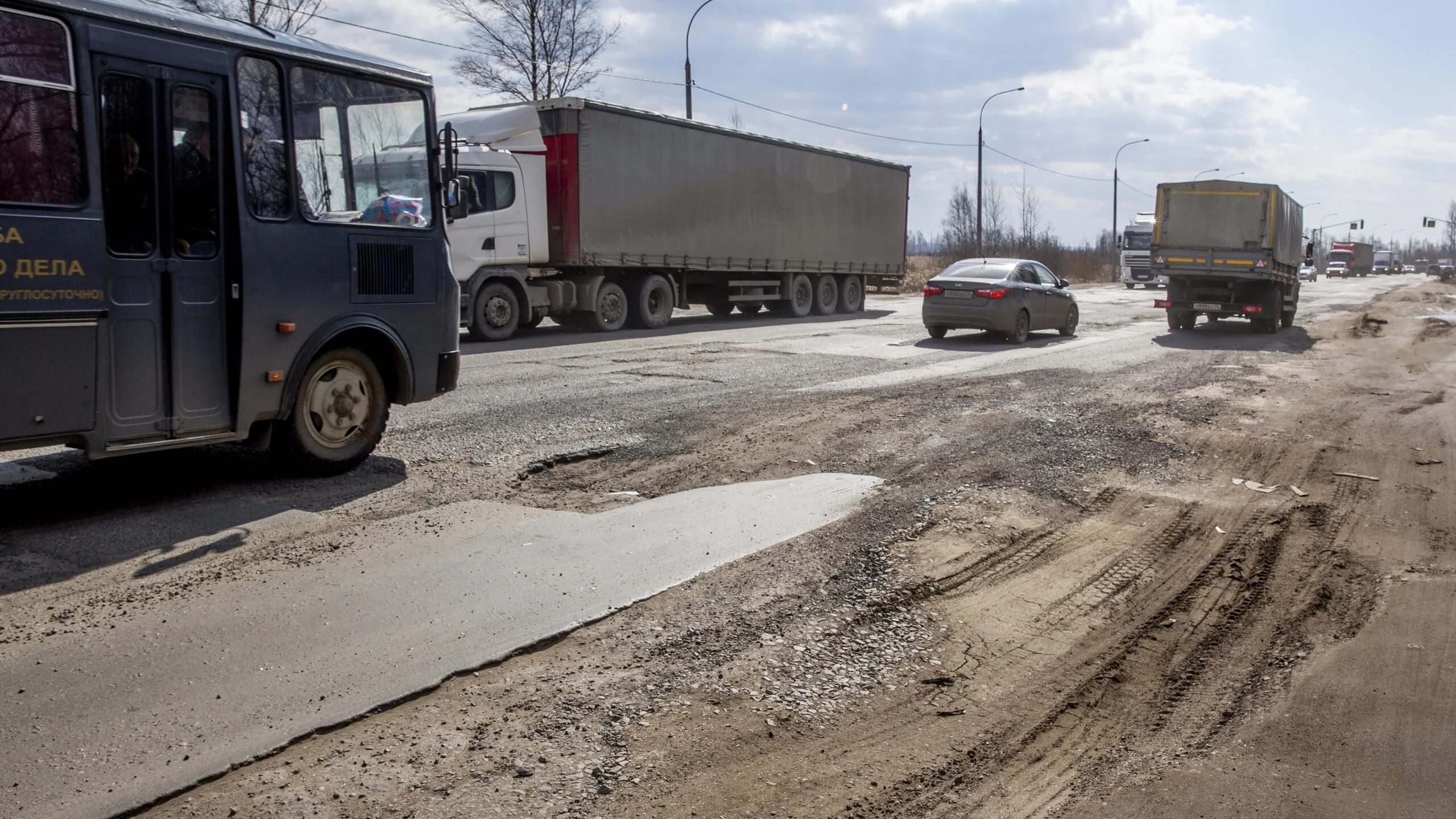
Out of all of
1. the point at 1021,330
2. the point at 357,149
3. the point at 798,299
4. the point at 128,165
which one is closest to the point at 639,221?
the point at 798,299

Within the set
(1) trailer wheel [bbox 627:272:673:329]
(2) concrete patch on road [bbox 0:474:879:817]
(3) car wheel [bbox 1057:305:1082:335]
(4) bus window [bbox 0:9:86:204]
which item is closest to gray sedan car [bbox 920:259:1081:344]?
(3) car wheel [bbox 1057:305:1082:335]

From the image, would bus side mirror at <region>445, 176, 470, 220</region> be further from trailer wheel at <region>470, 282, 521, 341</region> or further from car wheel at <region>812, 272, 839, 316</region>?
car wheel at <region>812, 272, 839, 316</region>

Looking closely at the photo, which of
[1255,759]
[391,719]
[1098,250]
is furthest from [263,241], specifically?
[1098,250]

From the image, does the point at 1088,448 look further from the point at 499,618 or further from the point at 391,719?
the point at 391,719

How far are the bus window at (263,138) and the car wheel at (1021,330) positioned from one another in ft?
44.3

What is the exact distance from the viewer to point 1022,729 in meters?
3.79

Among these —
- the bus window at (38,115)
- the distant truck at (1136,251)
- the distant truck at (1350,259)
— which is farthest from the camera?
the distant truck at (1350,259)

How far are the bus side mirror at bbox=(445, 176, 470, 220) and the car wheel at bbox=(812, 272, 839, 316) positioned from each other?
19.0 meters

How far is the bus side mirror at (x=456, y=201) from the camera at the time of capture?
7.68 m

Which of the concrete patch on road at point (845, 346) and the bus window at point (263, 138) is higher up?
the bus window at point (263, 138)

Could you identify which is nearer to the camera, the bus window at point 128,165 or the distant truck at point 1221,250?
the bus window at point 128,165

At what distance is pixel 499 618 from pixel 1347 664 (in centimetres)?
343

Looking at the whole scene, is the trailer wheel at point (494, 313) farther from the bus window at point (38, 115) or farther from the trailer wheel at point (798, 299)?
the bus window at point (38, 115)

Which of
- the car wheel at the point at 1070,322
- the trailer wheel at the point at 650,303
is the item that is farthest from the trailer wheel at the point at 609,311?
the car wheel at the point at 1070,322
